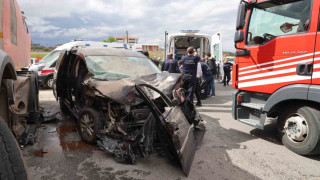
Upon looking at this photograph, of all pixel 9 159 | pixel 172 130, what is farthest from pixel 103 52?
pixel 9 159

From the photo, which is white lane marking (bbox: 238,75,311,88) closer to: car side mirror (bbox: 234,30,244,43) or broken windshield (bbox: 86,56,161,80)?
car side mirror (bbox: 234,30,244,43)

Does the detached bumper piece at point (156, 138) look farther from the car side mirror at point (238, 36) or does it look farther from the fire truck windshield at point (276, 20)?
the fire truck windshield at point (276, 20)

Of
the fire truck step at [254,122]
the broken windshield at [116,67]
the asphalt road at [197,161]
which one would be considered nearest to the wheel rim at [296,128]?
the asphalt road at [197,161]

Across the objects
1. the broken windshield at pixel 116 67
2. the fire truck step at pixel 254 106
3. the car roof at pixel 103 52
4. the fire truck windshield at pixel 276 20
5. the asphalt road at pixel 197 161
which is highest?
the fire truck windshield at pixel 276 20

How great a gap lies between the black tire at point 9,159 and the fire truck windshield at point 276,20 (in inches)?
161

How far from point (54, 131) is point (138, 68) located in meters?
2.23

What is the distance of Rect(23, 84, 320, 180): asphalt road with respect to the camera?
10.1 ft

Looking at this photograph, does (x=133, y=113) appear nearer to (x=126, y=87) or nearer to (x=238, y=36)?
(x=126, y=87)

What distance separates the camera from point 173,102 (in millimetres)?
3861

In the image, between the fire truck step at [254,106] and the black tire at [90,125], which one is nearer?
the black tire at [90,125]

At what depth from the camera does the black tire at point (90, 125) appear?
3773 millimetres

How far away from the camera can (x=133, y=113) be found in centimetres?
356

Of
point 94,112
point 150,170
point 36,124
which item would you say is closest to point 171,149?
point 150,170

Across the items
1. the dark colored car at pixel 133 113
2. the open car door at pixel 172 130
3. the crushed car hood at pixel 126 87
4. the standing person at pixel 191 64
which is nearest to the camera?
the open car door at pixel 172 130
